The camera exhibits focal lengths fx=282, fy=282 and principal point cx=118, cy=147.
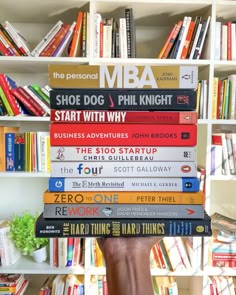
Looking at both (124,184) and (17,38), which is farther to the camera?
(17,38)

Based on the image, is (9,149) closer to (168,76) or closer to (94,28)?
(94,28)

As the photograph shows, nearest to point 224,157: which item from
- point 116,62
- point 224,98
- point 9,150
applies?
point 224,98

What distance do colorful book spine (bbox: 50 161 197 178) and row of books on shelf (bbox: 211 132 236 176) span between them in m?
0.88

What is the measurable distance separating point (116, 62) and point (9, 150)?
0.73 meters

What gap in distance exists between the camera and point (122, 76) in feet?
2.21

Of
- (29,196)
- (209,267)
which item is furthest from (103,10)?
(209,267)

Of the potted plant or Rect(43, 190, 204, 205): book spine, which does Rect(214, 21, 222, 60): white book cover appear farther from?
the potted plant

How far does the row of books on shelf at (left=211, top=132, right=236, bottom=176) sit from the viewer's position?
1.50 metres

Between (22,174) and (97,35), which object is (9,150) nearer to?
(22,174)

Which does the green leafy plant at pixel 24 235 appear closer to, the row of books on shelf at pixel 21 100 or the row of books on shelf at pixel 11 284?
the row of books on shelf at pixel 11 284

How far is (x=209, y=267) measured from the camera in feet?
4.93

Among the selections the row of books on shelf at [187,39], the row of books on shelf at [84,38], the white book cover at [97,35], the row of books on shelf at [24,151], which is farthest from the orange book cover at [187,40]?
the row of books on shelf at [24,151]

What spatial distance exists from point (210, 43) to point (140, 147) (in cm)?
102

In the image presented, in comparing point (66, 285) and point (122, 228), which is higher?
point (122, 228)
